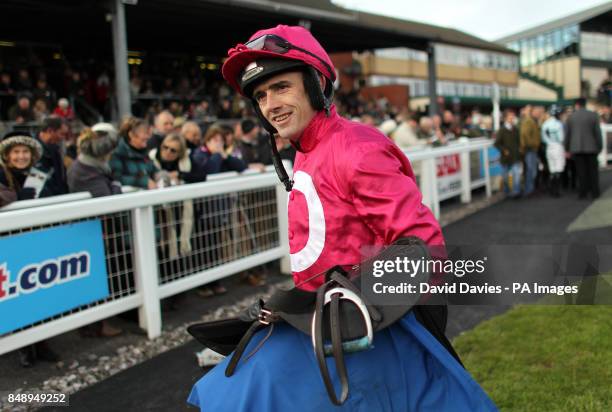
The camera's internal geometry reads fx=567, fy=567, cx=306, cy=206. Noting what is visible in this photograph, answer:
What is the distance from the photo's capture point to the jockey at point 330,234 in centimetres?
152

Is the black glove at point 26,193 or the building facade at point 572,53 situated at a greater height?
the building facade at point 572,53

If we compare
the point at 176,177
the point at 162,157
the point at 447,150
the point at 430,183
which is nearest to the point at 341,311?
the point at 176,177

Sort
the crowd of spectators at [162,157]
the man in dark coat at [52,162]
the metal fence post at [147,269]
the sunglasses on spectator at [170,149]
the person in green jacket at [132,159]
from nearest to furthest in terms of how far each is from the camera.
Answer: the metal fence post at [147,269], the crowd of spectators at [162,157], the man in dark coat at [52,162], the person in green jacket at [132,159], the sunglasses on spectator at [170,149]

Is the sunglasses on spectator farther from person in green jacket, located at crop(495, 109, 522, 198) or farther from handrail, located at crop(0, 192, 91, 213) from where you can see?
person in green jacket, located at crop(495, 109, 522, 198)

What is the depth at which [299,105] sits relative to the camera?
6.17ft

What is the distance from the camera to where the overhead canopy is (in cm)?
1255

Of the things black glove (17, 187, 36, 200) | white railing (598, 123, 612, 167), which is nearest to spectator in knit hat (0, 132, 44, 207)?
black glove (17, 187, 36, 200)

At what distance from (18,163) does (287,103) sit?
3.52 meters

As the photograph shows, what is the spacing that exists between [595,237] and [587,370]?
4.26 metres

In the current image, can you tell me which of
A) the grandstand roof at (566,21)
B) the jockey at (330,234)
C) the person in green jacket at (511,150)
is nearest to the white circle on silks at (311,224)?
the jockey at (330,234)

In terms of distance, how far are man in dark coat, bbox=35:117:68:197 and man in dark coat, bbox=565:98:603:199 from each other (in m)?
8.72

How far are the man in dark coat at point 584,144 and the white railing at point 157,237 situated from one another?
6.76m

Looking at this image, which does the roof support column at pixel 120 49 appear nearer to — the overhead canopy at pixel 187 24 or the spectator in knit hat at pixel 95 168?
the overhead canopy at pixel 187 24

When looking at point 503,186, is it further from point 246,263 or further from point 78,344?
point 78,344
